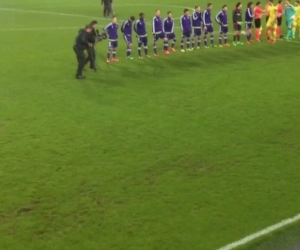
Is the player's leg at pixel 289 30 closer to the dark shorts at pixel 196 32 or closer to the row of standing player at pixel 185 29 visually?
the row of standing player at pixel 185 29

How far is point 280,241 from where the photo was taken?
28.5ft

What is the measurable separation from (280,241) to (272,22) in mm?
19828

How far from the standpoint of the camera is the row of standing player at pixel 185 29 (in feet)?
72.7

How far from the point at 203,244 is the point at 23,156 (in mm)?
5376

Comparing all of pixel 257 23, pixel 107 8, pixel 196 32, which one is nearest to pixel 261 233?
→ pixel 196 32

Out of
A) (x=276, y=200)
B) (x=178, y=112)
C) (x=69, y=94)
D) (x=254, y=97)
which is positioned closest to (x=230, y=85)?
(x=254, y=97)

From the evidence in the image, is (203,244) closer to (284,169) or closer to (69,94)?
(284,169)

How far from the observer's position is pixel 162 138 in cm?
1358

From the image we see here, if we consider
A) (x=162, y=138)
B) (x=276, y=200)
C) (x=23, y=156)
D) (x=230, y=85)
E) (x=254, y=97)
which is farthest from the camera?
(x=230, y=85)

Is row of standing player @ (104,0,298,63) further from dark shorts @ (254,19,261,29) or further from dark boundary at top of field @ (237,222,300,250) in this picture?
dark boundary at top of field @ (237,222,300,250)

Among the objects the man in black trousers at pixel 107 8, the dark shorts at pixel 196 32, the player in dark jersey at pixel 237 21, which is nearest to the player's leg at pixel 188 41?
the dark shorts at pixel 196 32

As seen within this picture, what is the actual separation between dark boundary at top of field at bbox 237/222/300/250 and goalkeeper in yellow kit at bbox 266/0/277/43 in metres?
19.2

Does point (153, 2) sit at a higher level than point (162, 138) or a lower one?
higher

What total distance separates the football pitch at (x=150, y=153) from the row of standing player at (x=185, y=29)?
2.96ft
